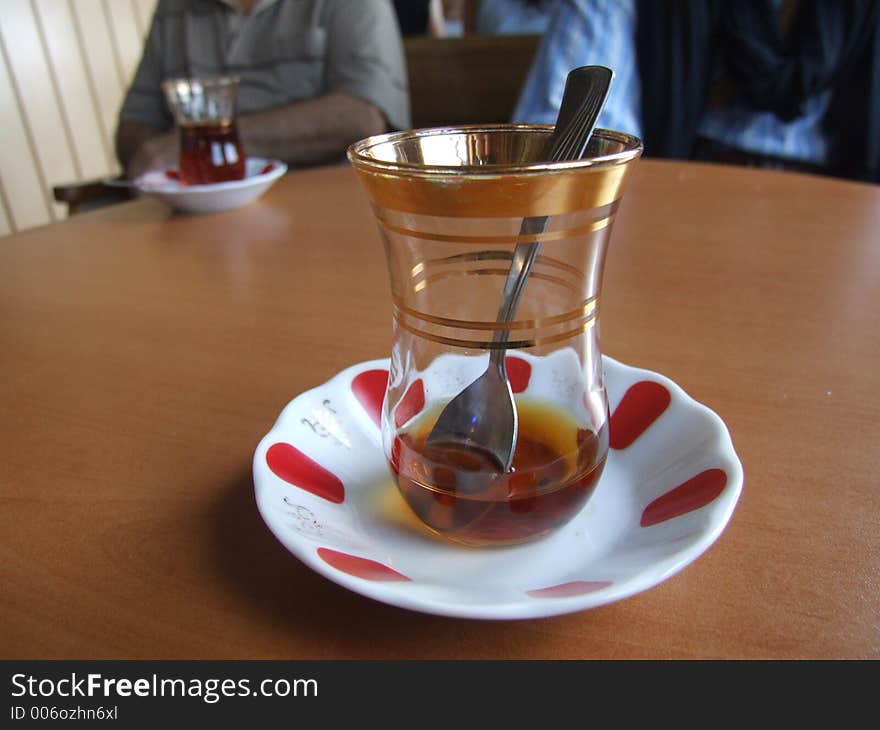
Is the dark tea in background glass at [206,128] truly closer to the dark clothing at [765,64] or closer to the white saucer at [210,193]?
the white saucer at [210,193]

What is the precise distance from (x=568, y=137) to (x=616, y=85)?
1097 mm

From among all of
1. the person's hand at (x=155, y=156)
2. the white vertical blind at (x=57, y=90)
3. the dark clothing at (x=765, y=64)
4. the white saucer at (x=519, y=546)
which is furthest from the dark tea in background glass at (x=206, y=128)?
the white vertical blind at (x=57, y=90)

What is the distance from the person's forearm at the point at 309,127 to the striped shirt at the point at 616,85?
281 millimetres

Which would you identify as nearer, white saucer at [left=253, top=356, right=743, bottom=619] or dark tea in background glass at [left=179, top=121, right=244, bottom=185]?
white saucer at [left=253, top=356, right=743, bottom=619]

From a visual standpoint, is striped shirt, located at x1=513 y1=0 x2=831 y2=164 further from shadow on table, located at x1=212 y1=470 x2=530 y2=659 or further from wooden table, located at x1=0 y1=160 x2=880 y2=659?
shadow on table, located at x1=212 y1=470 x2=530 y2=659

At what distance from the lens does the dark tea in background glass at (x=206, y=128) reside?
82 centimetres

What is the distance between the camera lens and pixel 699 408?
13.2 inches

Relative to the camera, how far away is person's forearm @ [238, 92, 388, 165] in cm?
127

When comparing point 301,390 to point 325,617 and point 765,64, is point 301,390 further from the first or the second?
point 765,64

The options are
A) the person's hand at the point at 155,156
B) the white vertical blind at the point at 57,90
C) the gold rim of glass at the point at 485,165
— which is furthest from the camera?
the white vertical blind at the point at 57,90

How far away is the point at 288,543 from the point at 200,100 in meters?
0.70

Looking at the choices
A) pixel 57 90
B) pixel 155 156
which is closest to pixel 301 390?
pixel 155 156

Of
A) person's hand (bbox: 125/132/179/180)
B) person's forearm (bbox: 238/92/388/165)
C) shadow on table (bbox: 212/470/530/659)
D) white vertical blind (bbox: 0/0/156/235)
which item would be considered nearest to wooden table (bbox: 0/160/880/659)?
shadow on table (bbox: 212/470/530/659)

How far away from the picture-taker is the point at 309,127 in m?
1.29
